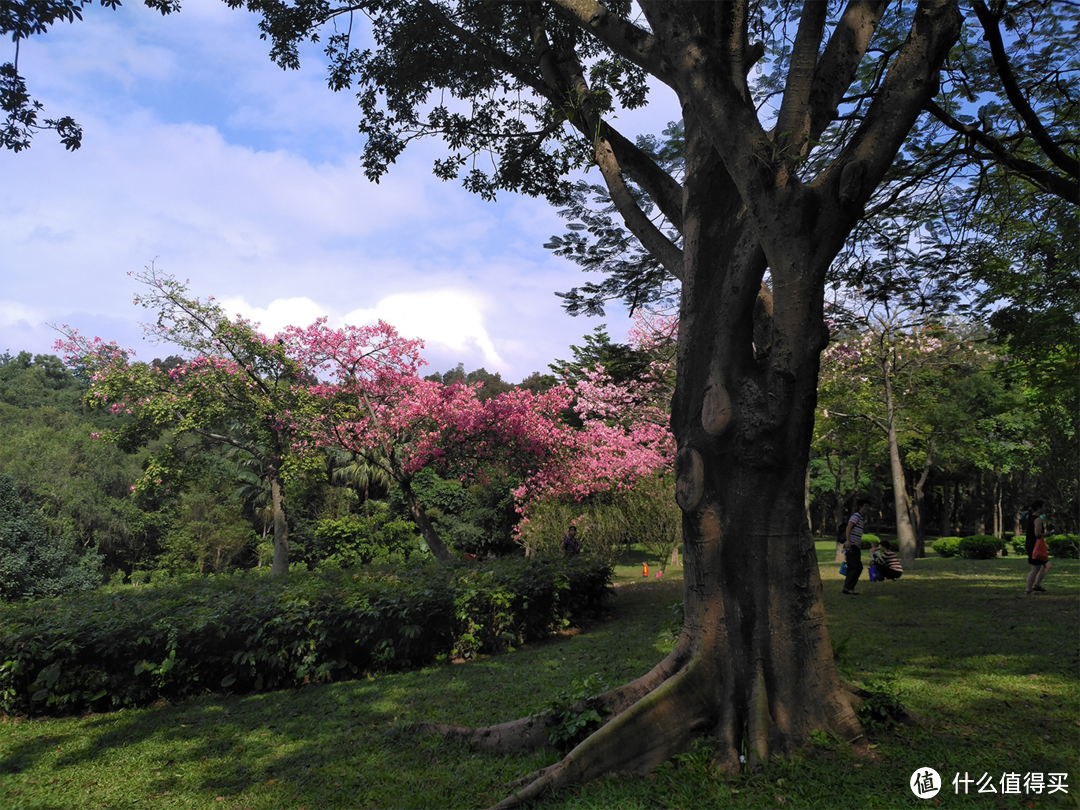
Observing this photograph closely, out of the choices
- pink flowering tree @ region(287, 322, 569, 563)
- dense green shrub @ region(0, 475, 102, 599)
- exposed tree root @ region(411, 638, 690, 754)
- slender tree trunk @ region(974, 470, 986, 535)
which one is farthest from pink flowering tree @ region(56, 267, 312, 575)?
slender tree trunk @ region(974, 470, 986, 535)

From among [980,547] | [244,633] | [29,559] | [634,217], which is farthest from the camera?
[980,547]

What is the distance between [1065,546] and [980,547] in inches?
97.7

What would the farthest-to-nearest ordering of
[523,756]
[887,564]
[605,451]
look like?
[605,451] → [887,564] → [523,756]

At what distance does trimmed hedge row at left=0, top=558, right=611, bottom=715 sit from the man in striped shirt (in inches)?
232

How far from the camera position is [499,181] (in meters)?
8.29

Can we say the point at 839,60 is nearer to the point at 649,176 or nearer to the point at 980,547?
the point at 649,176

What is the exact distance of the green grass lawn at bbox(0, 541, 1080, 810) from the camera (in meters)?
3.60

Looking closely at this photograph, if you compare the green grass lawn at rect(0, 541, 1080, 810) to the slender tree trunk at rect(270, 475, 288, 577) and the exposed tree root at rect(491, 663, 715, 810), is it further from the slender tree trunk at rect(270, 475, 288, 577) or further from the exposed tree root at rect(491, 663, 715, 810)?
the slender tree trunk at rect(270, 475, 288, 577)

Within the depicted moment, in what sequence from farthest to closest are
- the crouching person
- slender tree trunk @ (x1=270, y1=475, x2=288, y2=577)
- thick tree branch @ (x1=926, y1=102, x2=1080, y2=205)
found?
slender tree trunk @ (x1=270, y1=475, x2=288, y2=577) < the crouching person < thick tree branch @ (x1=926, y1=102, x2=1080, y2=205)

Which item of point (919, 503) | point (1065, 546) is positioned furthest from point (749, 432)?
point (919, 503)

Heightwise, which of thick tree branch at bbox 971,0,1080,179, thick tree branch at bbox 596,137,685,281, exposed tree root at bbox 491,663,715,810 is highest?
thick tree branch at bbox 971,0,1080,179

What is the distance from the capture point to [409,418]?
14.3 metres

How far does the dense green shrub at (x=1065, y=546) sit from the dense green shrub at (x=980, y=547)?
1.59 metres

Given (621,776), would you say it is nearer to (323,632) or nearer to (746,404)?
(746,404)
